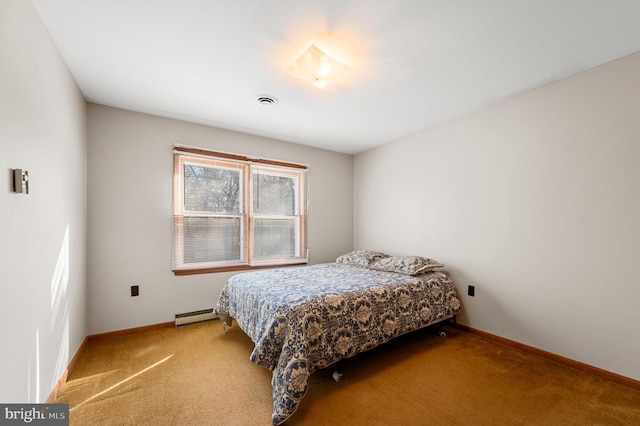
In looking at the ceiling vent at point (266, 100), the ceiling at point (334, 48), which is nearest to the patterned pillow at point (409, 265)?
the ceiling at point (334, 48)

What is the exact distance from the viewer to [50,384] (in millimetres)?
1613

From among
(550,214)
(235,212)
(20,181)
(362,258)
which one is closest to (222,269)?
(235,212)

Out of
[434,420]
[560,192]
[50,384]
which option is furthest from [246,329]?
[560,192]

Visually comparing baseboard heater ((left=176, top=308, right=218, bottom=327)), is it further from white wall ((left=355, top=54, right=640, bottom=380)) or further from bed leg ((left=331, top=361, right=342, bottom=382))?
white wall ((left=355, top=54, right=640, bottom=380))

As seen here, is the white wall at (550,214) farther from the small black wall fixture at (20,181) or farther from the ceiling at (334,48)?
the small black wall fixture at (20,181)

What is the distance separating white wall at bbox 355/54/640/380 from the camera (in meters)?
1.93

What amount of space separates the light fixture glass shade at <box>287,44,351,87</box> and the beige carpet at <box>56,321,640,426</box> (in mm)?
2332

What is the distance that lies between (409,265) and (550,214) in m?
1.31

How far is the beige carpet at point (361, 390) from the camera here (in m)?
1.57

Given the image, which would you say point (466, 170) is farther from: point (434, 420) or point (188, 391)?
point (188, 391)

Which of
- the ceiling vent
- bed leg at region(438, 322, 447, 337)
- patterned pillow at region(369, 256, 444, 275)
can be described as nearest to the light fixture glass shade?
the ceiling vent

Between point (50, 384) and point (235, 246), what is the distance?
1987mm

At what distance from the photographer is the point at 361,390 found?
183 cm

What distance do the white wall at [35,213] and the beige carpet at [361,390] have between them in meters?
0.34
